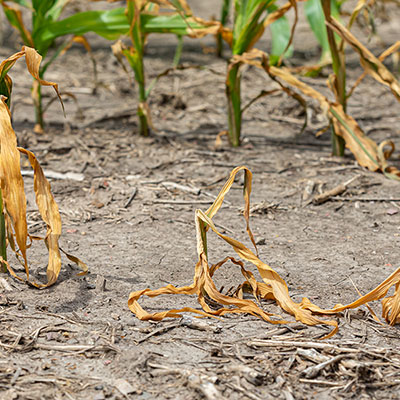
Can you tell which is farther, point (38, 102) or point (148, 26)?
point (38, 102)

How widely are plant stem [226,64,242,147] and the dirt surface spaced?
3.1 inches

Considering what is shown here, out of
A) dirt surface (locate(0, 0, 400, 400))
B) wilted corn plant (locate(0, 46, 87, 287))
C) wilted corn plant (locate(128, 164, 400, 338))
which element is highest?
wilted corn plant (locate(0, 46, 87, 287))

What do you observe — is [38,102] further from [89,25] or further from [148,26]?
[148,26]

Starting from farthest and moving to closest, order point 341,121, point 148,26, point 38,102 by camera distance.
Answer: point 38,102 → point 148,26 → point 341,121

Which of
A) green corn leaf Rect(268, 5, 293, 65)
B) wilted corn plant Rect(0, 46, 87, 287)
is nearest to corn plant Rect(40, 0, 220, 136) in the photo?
green corn leaf Rect(268, 5, 293, 65)

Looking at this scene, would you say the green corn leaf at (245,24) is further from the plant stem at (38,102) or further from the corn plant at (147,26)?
the plant stem at (38,102)

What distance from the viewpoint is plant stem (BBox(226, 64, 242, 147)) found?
3.09 m

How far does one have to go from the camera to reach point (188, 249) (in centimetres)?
216

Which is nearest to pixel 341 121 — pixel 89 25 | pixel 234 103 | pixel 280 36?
pixel 234 103

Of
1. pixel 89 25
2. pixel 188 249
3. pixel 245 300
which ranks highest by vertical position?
pixel 89 25

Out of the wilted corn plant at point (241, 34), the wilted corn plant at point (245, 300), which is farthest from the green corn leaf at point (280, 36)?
the wilted corn plant at point (245, 300)

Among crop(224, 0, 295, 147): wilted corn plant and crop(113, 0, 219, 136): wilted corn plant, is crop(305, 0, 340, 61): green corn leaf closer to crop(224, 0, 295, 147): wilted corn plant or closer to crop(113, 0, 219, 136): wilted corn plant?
crop(224, 0, 295, 147): wilted corn plant

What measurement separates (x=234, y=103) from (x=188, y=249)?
3.93 feet

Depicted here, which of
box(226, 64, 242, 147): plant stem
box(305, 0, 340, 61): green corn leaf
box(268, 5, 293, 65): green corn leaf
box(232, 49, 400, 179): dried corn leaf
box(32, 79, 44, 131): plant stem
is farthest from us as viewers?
box(305, 0, 340, 61): green corn leaf
